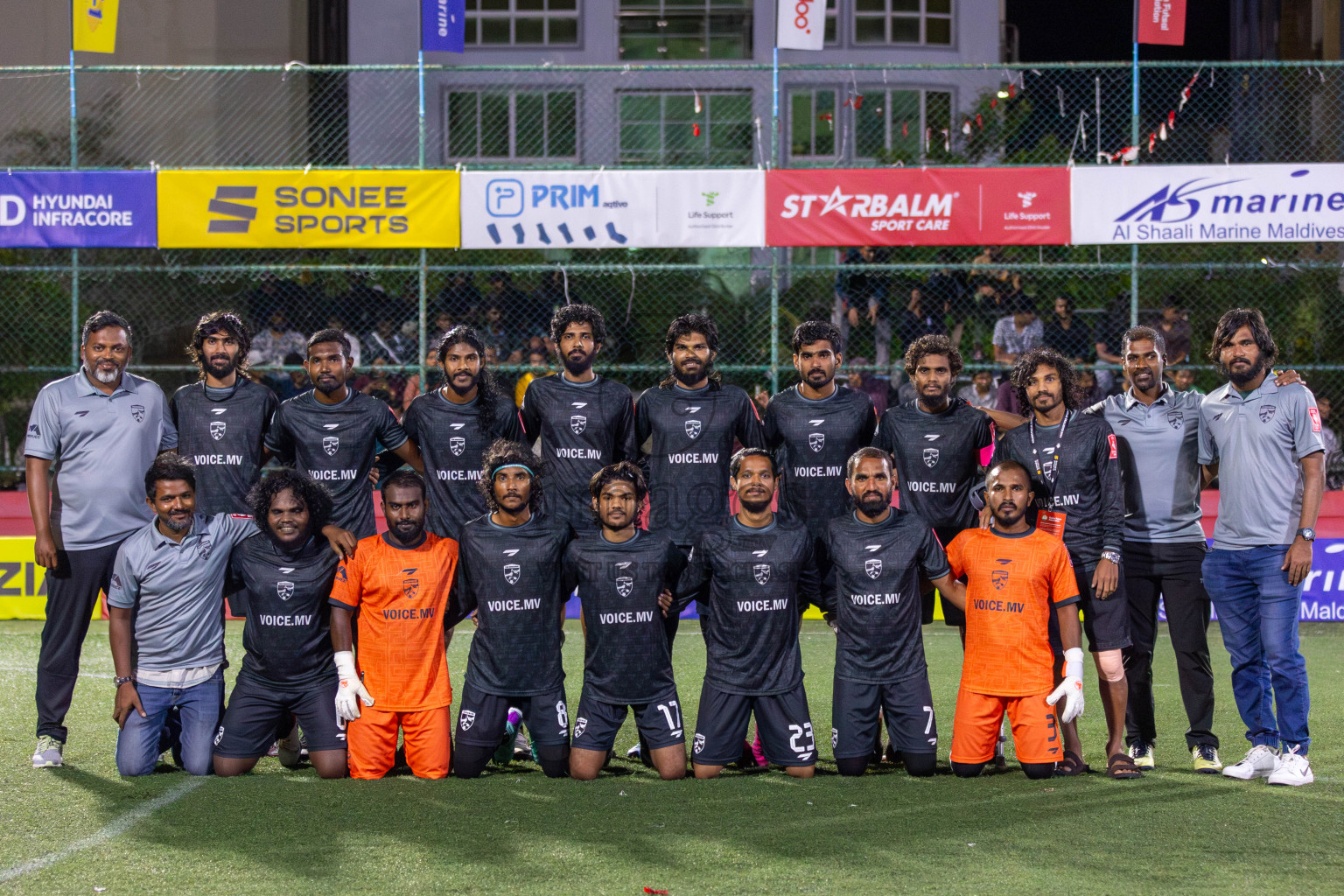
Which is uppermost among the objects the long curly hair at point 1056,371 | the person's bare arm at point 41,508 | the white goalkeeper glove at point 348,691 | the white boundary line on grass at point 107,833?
the long curly hair at point 1056,371

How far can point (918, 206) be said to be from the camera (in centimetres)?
1223

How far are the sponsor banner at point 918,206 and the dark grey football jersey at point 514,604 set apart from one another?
6522 mm

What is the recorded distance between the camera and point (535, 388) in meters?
7.02

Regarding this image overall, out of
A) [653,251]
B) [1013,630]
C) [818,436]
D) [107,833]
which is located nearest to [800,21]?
[653,251]

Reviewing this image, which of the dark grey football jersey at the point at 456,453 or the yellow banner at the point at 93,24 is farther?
the yellow banner at the point at 93,24

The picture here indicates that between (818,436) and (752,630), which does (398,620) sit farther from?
(818,436)

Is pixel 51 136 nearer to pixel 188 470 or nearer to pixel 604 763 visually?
pixel 188 470

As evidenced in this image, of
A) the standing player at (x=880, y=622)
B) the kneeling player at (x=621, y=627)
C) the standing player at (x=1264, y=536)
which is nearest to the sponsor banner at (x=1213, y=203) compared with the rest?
the standing player at (x=1264, y=536)

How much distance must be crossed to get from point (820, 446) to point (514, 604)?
1691 mm

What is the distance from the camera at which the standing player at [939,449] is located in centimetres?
662

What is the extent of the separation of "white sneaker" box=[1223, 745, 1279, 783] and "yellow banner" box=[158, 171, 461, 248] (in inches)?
323

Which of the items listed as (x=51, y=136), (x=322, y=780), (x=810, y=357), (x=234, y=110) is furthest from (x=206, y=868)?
(x=234, y=110)

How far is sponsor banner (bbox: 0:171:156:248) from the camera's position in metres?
12.4

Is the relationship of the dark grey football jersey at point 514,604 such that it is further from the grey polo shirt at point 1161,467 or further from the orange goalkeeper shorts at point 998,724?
the grey polo shirt at point 1161,467
